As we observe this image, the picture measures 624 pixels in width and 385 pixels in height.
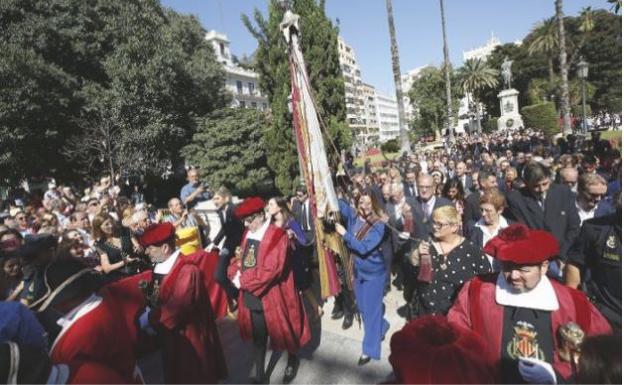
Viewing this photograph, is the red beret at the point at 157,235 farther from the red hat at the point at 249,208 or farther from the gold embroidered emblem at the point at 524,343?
the gold embroidered emblem at the point at 524,343

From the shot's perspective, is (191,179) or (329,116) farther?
(329,116)

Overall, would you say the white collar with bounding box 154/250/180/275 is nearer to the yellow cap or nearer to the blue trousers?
the blue trousers

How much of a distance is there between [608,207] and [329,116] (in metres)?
12.9

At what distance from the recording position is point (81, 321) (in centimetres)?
227

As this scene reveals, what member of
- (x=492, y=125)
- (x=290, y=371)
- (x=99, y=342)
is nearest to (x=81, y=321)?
(x=99, y=342)

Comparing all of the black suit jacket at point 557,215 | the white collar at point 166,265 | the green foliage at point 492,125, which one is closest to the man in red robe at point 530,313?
the black suit jacket at point 557,215

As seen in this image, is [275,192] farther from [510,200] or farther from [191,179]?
[510,200]

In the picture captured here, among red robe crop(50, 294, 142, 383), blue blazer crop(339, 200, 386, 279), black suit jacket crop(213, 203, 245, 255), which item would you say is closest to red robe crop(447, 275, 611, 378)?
blue blazer crop(339, 200, 386, 279)

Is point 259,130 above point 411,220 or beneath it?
above

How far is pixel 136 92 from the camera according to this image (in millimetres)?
16156

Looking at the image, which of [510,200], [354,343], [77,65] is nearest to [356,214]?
[354,343]

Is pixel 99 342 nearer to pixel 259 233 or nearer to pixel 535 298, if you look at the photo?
pixel 259 233

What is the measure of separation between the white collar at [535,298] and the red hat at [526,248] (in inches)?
6.7

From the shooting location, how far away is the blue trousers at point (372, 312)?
3.78 m
